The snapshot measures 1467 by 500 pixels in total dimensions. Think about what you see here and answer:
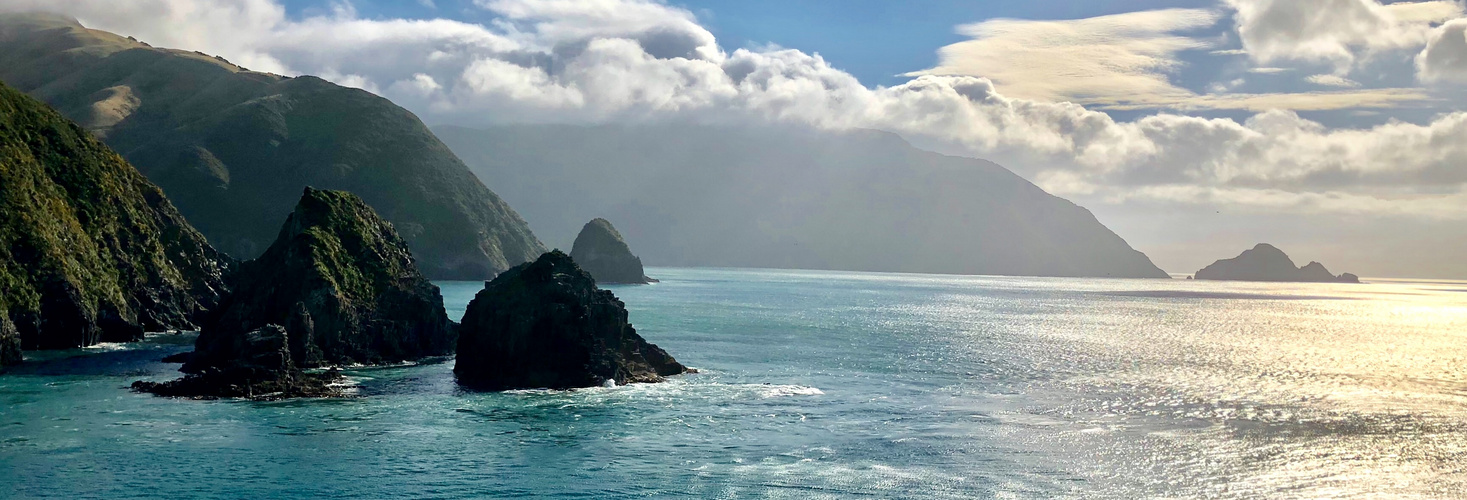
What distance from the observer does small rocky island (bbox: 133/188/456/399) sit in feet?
202

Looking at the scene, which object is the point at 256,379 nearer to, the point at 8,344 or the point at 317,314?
the point at 317,314

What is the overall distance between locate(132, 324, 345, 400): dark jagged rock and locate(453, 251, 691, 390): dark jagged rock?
10467 mm

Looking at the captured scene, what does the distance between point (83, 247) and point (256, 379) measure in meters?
43.7

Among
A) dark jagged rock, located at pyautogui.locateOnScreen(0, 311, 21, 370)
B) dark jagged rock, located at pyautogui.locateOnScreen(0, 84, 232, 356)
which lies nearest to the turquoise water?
dark jagged rock, located at pyautogui.locateOnScreen(0, 311, 21, 370)

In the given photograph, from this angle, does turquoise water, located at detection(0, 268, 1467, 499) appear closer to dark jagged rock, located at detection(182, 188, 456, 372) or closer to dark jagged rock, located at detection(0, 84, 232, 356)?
dark jagged rock, located at detection(0, 84, 232, 356)

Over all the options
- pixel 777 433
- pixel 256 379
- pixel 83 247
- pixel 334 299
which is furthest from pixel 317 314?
pixel 777 433

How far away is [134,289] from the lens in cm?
9869

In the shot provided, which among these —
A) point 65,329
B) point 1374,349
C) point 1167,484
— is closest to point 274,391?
point 65,329

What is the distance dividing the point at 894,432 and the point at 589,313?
24938 mm

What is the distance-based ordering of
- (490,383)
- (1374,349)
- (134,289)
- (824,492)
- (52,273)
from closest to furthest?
(824,492) < (490,383) < (52,273) < (134,289) < (1374,349)

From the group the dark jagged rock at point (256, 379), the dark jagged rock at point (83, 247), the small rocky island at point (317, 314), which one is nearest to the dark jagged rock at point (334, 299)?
the small rocky island at point (317, 314)

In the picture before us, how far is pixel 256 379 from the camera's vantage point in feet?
199

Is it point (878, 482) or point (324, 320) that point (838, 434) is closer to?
point (878, 482)

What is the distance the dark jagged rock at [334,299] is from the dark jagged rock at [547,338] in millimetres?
11081
